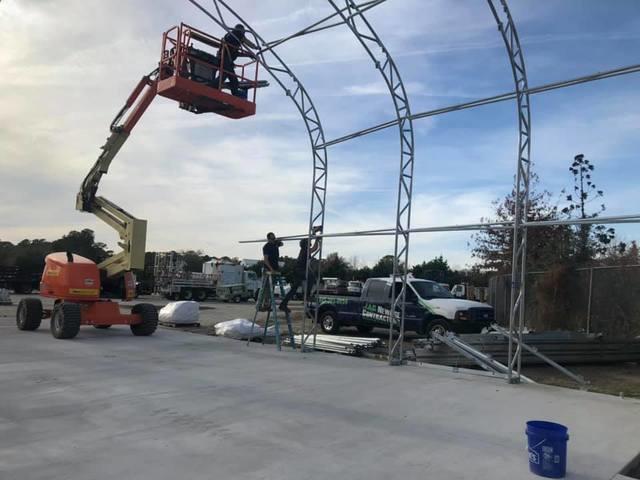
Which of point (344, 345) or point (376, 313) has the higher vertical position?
point (376, 313)

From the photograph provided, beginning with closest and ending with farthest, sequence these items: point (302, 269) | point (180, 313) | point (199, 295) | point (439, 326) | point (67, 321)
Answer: point (67, 321) → point (302, 269) → point (439, 326) → point (180, 313) → point (199, 295)

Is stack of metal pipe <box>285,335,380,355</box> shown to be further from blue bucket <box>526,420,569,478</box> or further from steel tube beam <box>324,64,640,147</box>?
blue bucket <box>526,420,569,478</box>

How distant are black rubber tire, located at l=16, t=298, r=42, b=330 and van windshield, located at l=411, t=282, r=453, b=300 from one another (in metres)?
9.83

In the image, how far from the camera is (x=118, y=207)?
1348 centimetres

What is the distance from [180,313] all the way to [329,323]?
4.81 m

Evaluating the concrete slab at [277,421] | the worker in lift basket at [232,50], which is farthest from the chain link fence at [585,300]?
the worker in lift basket at [232,50]

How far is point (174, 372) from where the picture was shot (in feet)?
27.1

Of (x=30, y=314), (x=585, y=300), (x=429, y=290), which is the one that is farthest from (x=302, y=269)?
(x=585, y=300)

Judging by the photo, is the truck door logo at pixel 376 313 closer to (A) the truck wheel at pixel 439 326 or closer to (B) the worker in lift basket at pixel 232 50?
(A) the truck wheel at pixel 439 326

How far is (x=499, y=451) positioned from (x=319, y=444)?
164 centimetres

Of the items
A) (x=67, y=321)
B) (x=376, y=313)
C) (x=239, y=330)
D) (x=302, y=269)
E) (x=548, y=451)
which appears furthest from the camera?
(x=376, y=313)

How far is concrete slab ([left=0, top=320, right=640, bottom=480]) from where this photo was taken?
166 inches

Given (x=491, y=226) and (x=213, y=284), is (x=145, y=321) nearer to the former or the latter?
(x=491, y=226)

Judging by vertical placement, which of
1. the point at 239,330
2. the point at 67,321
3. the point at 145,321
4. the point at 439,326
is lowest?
the point at 239,330
